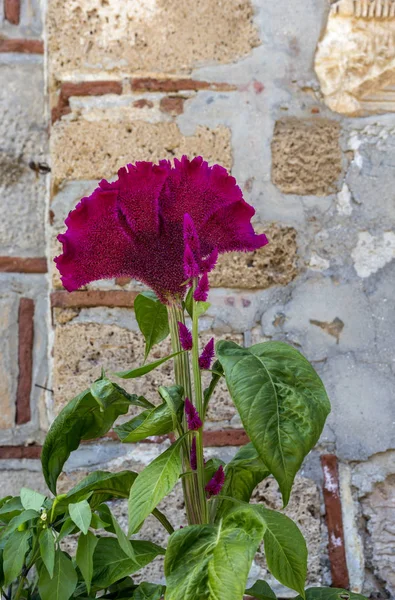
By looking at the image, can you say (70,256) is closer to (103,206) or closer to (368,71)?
(103,206)

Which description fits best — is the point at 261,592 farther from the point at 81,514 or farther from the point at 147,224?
the point at 147,224

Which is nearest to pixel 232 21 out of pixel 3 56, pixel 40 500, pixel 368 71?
pixel 368 71

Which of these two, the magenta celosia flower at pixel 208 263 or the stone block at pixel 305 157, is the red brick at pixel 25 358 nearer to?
the stone block at pixel 305 157

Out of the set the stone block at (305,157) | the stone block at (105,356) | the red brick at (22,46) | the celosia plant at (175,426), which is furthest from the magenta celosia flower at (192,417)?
the red brick at (22,46)

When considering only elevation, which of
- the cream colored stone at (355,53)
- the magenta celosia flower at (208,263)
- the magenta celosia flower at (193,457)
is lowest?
the magenta celosia flower at (193,457)

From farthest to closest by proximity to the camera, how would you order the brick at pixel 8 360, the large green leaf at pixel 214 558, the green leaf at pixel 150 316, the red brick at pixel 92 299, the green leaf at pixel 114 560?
the brick at pixel 8 360 → the red brick at pixel 92 299 → the green leaf at pixel 150 316 → the green leaf at pixel 114 560 → the large green leaf at pixel 214 558

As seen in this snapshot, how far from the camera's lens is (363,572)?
1511 millimetres

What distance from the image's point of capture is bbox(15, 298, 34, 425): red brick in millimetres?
1784

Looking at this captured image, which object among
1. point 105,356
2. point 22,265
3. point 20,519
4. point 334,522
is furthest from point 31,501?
point 22,265

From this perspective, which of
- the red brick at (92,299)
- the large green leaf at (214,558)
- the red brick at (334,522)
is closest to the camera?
the large green leaf at (214,558)

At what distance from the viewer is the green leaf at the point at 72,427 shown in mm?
1059

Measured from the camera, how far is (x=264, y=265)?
1.65 meters

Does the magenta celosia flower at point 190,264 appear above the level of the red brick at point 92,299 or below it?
above

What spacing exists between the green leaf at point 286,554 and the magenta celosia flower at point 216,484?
0.13 meters
